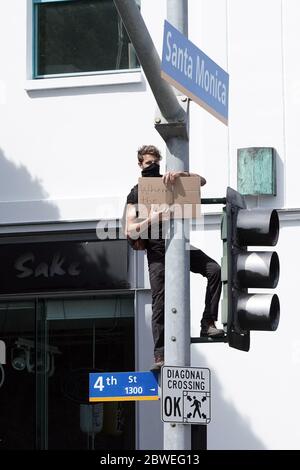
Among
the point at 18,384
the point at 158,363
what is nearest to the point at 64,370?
the point at 18,384

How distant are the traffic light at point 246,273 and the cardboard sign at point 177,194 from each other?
1.03 feet

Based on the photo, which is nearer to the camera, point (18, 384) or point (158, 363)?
point (158, 363)

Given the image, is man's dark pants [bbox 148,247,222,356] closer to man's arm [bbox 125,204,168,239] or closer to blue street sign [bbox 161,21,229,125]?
man's arm [bbox 125,204,168,239]

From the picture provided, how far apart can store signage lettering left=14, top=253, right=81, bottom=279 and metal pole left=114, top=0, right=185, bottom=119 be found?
6341mm

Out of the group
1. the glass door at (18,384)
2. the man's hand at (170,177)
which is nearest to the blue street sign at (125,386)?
Result: the man's hand at (170,177)

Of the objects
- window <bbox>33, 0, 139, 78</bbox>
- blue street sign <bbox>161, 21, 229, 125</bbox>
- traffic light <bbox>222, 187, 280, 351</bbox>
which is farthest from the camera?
window <bbox>33, 0, 139, 78</bbox>

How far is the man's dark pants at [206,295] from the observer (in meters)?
10.4

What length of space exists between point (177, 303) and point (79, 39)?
7.29 m

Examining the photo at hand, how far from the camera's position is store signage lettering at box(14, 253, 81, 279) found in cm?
1533

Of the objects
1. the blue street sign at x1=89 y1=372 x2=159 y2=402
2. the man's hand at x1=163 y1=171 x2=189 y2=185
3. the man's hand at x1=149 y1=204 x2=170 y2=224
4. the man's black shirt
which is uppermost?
the man's hand at x1=163 y1=171 x2=189 y2=185

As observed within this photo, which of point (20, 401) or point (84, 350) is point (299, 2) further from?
point (20, 401)

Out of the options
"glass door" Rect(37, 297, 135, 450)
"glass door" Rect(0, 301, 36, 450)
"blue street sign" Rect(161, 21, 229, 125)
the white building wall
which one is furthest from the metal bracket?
"glass door" Rect(0, 301, 36, 450)

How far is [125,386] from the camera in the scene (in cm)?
988

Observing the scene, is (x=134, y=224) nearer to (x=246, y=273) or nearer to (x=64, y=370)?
(x=246, y=273)
